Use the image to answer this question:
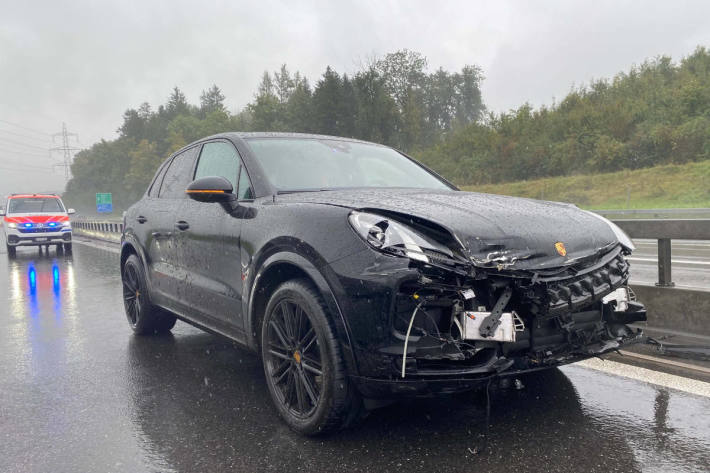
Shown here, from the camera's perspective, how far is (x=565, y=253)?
2939mm

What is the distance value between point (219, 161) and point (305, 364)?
77.3 inches

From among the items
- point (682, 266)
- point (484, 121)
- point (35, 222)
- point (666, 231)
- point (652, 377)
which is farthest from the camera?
point (484, 121)

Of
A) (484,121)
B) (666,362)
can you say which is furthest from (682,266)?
(484,121)

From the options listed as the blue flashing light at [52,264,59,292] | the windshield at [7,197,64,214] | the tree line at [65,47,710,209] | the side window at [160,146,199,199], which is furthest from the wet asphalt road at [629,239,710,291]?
the tree line at [65,47,710,209]

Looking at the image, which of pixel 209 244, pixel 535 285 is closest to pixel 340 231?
pixel 535 285

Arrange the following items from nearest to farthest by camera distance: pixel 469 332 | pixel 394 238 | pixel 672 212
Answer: pixel 469 332 < pixel 394 238 < pixel 672 212

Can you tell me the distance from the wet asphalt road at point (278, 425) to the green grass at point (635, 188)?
87.3 feet

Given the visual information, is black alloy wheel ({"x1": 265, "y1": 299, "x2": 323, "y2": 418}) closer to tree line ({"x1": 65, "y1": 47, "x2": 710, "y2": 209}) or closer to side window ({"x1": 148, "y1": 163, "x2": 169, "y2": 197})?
side window ({"x1": 148, "y1": 163, "x2": 169, "y2": 197})

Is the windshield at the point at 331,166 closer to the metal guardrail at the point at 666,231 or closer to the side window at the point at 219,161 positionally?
the side window at the point at 219,161

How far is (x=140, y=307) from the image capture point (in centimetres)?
572

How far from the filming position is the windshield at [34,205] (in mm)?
18969

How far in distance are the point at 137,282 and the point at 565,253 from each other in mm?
4253

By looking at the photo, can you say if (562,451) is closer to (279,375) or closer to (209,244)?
(279,375)

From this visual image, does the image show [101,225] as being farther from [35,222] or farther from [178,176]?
[178,176]
